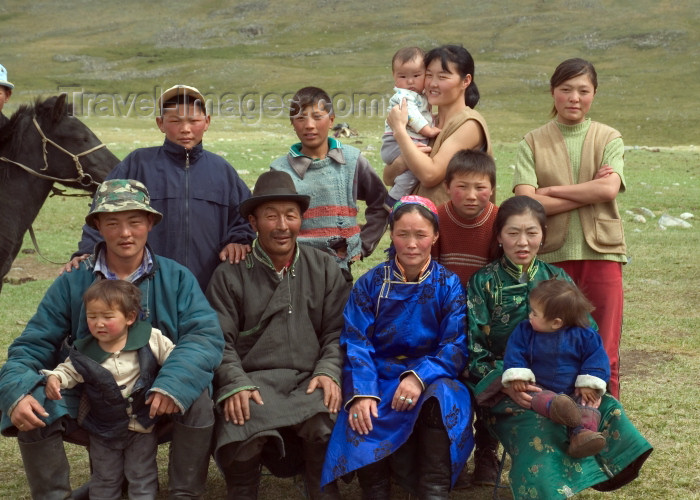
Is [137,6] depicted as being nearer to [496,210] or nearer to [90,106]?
[90,106]

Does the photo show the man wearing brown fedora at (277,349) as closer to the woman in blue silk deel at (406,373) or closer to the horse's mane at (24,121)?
the woman in blue silk deel at (406,373)

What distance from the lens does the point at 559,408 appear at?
383 cm

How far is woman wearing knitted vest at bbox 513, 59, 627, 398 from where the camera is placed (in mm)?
4578

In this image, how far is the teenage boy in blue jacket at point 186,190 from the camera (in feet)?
15.2

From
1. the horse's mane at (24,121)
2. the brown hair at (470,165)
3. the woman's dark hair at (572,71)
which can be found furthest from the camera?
Answer: the horse's mane at (24,121)

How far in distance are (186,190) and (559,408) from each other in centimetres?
229

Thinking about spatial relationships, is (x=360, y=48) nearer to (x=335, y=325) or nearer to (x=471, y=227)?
(x=471, y=227)

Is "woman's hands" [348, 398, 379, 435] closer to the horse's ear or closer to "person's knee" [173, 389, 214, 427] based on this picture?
"person's knee" [173, 389, 214, 427]

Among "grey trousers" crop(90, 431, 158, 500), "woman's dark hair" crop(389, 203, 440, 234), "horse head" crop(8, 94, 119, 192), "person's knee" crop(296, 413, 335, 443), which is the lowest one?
"grey trousers" crop(90, 431, 158, 500)

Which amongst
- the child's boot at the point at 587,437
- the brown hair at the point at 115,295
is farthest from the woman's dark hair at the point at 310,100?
the child's boot at the point at 587,437

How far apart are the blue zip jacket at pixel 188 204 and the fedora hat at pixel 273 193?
0.97 feet

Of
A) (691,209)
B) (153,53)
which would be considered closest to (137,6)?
(153,53)

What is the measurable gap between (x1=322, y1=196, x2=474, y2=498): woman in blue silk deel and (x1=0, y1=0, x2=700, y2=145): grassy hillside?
27.7m

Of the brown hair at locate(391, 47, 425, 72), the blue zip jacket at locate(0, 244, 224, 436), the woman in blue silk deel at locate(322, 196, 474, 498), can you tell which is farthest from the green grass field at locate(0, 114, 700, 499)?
the brown hair at locate(391, 47, 425, 72)
